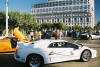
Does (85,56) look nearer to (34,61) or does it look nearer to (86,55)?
(86,55)

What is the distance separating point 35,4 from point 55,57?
147 meters

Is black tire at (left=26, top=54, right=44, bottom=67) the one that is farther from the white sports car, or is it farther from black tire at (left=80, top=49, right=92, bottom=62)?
black tire at (left=80, top=49, right=92, bottom=62)

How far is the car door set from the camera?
603cm

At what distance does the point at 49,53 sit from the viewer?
5.95 m

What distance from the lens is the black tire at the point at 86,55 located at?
6.71 meters

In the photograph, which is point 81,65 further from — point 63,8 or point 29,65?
point 63,8

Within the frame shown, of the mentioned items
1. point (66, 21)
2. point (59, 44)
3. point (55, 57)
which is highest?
point (66, 21)

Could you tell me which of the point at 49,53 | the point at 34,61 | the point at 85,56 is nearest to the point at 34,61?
the point at 34,61

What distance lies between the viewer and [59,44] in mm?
6480

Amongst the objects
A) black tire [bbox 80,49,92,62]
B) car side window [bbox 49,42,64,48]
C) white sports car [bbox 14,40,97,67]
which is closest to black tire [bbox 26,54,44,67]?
white sports car [bbox 14,40,97,67]

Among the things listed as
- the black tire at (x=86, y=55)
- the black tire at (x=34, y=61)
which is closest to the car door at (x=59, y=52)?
the black tire at (x=34, y=61)

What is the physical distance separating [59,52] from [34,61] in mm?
1195

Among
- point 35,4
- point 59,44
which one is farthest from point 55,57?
point 35,4

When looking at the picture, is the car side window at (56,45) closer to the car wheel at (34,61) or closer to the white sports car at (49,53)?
the white sports car at (49,53)
